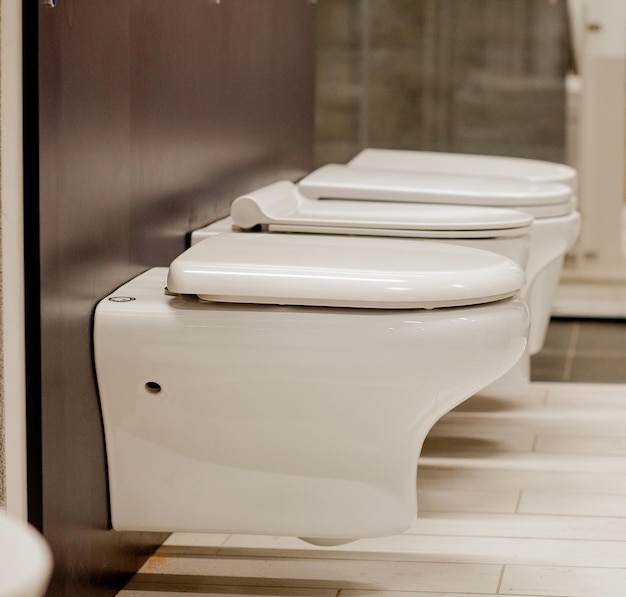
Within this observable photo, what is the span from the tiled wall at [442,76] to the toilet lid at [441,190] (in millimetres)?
1437

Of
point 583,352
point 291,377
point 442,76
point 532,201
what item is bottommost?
point 583,352

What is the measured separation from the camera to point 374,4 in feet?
10.8

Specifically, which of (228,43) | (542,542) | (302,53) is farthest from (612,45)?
(542,542)

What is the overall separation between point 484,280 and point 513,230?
491 millimetres

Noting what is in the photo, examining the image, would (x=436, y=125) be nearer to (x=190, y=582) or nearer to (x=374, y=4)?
(x=374, y=4)

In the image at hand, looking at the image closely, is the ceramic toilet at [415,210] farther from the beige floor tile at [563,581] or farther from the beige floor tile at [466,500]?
the beige floor tile at [563,581]

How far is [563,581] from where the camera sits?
Result: 1.30m

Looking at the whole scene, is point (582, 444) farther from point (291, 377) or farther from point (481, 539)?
point (291, 377)

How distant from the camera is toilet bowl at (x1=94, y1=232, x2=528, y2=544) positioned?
112cm

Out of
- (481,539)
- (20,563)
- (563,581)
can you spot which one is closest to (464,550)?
(481,539)

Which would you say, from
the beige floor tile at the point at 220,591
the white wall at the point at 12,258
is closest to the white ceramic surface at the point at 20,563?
the white wall at the point at 12,258

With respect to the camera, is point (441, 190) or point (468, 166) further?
point (468, 166)

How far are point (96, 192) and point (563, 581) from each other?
72 cm

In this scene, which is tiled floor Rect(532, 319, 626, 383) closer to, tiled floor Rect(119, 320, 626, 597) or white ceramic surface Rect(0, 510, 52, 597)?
tiled floor Rect(119, 320, 626, 597)
